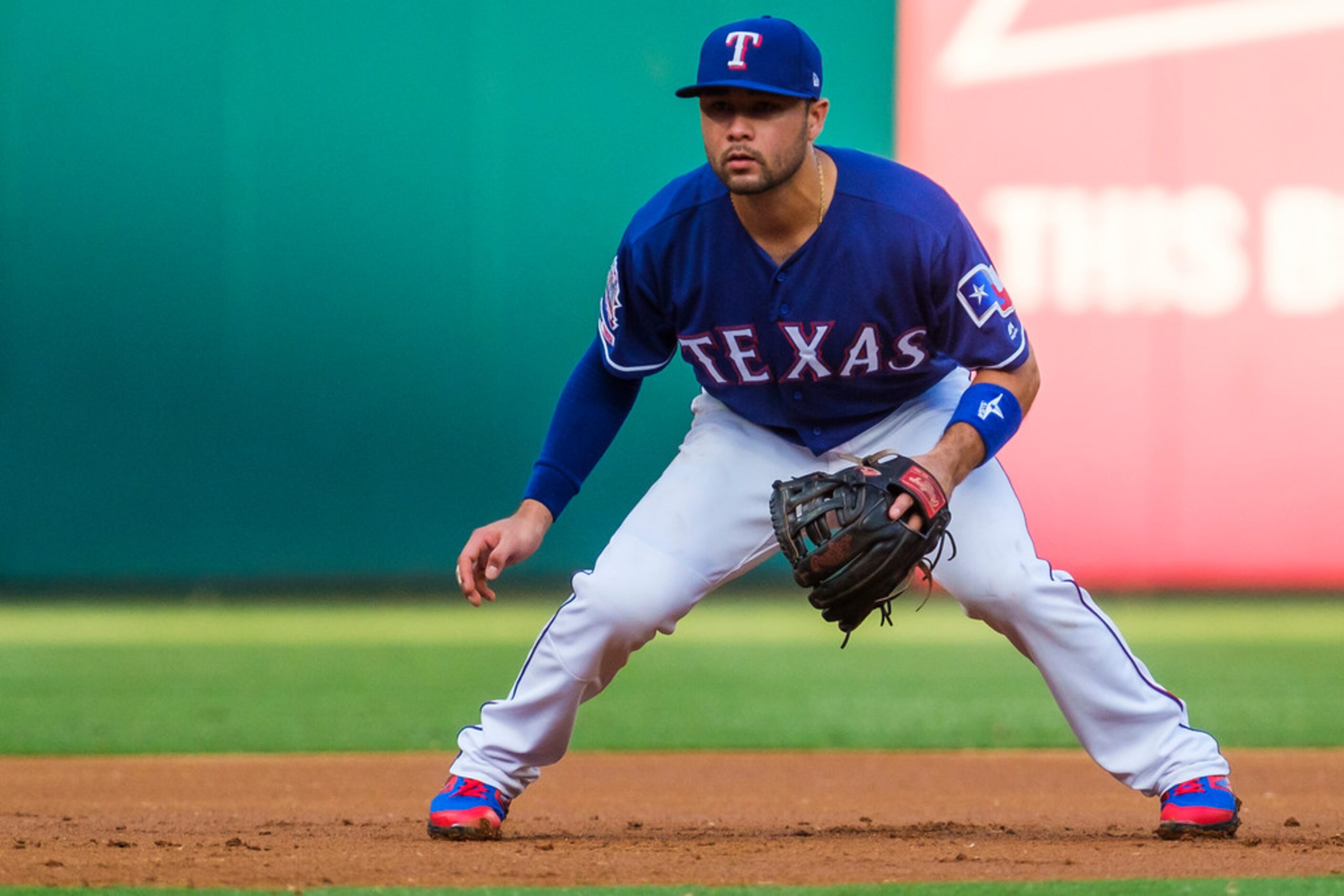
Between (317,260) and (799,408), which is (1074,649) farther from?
(317,260)

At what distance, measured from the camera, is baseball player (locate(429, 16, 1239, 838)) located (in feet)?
9.59

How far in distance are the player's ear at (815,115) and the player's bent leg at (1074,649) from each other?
691mm

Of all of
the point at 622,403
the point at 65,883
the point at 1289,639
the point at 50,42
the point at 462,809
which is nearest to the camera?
the point at 65,883

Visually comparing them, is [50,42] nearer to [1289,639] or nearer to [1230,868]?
[1289,639]

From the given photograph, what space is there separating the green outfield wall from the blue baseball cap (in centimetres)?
719

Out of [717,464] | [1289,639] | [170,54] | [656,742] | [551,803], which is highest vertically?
[170,54]

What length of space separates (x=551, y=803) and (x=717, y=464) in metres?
1.25

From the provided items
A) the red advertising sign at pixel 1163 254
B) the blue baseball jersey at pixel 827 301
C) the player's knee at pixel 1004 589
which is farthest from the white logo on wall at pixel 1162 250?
the player's knee at pixel 1004 589

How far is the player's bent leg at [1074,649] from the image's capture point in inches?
116

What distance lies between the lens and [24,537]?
9836mm

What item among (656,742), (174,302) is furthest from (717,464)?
(174,302)

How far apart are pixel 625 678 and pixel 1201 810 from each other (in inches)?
158

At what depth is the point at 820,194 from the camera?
3.06 metres

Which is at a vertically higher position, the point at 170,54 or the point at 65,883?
the point at 170,54
